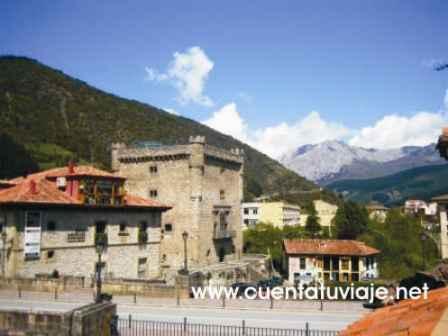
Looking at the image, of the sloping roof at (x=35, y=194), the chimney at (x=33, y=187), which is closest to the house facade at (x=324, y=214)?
the sloping roof at (x=35, y=194)

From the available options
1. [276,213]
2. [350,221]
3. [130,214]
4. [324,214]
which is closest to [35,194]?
[130,214]

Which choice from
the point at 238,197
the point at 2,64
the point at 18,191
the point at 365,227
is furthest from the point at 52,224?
the point at 2,64

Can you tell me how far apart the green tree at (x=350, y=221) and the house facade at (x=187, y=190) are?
87.4 feet

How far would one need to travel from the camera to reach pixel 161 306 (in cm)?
2503

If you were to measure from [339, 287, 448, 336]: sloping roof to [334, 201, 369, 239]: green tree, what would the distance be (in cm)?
7388

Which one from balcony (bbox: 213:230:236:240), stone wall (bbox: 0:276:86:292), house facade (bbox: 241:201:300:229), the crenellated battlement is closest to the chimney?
stone wall (bbox: 0:276:86:292)

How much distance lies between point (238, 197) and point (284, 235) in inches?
658

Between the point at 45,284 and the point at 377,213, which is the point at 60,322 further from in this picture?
the point at 377,213

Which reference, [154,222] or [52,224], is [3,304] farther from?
[154,222]

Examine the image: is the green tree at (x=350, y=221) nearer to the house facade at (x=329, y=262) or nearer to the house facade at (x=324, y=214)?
the house facade at (x=329, y=262)

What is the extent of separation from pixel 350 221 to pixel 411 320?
7646 centimetres

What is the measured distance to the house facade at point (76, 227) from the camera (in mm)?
32969

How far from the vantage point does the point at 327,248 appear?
56250mm

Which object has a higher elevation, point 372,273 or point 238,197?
point 238,197
